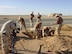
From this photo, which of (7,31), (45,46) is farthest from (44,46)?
(7,31)

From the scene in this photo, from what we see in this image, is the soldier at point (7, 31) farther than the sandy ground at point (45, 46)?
No

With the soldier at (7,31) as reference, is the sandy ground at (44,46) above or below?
below

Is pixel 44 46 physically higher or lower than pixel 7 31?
lower

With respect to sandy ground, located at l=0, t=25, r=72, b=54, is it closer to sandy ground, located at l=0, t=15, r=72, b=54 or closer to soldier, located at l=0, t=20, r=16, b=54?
sandy ground, located at l=0, t=15, r=72, b=54

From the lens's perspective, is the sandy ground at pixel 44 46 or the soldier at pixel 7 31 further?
the sandy ground at pixel 44 46

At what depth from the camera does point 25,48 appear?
1370cm

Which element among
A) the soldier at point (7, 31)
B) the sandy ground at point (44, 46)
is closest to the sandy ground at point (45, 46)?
the sandy ground at point (44, 46)

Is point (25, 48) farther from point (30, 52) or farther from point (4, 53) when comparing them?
point (4, 53)

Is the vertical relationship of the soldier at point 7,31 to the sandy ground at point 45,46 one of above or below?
above

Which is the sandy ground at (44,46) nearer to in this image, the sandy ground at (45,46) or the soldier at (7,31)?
the sandy ground at (45,46)

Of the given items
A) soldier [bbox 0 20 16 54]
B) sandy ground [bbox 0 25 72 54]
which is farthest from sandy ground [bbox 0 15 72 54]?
soldier [bbox 0 20 16 54]

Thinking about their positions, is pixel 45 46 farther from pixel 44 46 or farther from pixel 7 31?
pixel 7 31

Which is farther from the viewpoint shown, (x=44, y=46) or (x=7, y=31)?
(x=44, y=46)

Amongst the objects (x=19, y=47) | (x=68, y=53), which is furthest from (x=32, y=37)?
(x=68, y=53)
